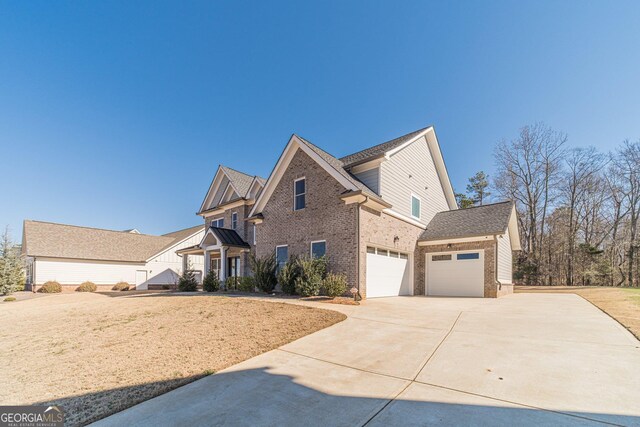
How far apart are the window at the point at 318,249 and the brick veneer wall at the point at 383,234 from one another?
201 cm

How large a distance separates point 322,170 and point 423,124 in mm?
9305

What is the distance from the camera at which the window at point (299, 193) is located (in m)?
15.0

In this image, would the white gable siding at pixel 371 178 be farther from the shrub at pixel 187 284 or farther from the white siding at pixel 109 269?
the white siding at pixel 109 269

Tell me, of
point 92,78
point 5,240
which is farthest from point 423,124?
point 5,240

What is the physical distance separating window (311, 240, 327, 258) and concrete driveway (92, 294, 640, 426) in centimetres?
716

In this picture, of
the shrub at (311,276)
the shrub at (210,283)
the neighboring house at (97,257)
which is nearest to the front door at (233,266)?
the shrub at (210,283)

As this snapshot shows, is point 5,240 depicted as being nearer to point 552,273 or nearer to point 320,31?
point 320,31

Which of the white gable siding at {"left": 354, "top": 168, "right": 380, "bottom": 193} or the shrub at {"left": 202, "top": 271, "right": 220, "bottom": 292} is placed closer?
the white gable siding at {"left": 354, "top": 168, "right": 380, "bottom": 193}

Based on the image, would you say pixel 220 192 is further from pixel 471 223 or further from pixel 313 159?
pixel 471 223

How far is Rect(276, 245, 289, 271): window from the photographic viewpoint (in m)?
15.3

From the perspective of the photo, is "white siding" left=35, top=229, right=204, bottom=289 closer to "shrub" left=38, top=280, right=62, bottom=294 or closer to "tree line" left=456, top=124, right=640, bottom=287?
"shrub" left=38, top=280, right=62, bottom=294

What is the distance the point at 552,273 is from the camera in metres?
31.2

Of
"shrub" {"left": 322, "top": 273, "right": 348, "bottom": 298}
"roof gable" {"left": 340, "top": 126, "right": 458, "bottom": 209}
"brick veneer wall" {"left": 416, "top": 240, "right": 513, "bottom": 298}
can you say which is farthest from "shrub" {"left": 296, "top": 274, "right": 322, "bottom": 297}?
"brick veneer wall" {"left": 416, "top": 240, "right": 513, "bottom": 298}

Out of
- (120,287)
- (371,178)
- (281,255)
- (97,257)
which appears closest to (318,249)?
(281,255)
